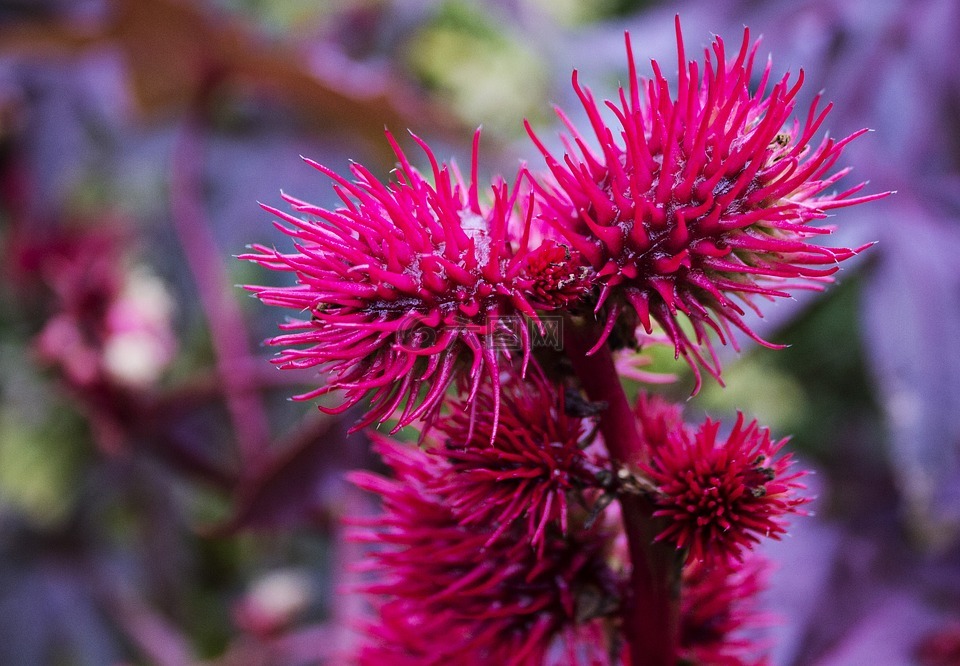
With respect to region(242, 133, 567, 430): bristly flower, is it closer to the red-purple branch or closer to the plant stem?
the plant stem

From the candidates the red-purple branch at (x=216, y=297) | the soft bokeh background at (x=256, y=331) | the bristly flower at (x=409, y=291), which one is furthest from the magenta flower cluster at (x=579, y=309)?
the red-purple branch at (x=216, y=297)

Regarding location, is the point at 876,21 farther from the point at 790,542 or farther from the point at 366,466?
the point at 366,466

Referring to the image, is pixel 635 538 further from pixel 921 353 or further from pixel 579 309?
pixel 921 353

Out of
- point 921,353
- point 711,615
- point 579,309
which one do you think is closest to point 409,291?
Result: point 579,309

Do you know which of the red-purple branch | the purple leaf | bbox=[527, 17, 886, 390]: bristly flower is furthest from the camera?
the red-purple branch

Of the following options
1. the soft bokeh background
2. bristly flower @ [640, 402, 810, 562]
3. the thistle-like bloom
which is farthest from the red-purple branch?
bristly flower @ [640, 402, 810, 562]

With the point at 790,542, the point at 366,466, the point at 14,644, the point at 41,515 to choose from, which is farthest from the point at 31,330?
the point at 790,542

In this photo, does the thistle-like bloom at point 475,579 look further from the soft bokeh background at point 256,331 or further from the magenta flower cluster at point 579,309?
A: the soft bokeh background at point 256,331
